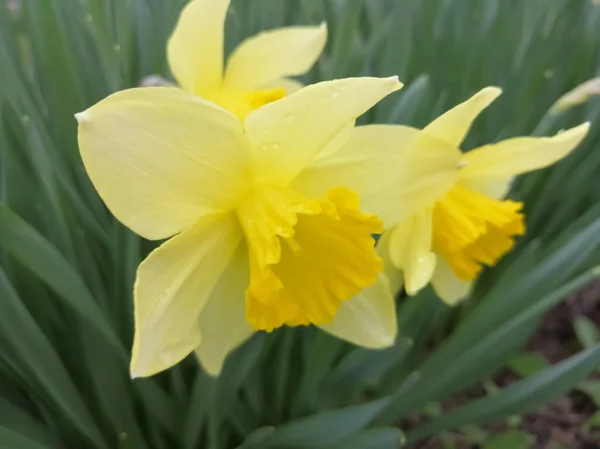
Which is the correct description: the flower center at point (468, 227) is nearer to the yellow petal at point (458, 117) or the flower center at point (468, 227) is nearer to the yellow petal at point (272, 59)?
the yellow petal at point (458, 117)

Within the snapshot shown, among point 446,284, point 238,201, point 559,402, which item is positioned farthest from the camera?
point 559,402

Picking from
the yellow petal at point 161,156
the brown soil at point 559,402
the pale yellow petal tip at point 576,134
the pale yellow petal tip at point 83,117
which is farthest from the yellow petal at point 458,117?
the brown soil at point 559,402

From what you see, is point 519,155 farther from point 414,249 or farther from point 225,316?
point 225,316

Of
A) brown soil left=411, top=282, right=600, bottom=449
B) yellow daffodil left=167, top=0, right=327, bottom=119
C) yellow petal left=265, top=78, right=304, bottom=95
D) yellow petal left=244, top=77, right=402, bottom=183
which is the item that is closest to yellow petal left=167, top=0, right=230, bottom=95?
yellow daffodil left=167, top=0, right=327, bottom=119

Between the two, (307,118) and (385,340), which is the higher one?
(307,118)

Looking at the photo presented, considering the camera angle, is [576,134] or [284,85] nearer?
[576,134]

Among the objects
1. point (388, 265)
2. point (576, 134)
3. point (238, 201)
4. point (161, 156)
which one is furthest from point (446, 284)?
point (161, 156)

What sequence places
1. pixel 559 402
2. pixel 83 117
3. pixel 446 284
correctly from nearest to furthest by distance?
1. pixel 83 117
2. pixel 446 284
3. pixel 559 402

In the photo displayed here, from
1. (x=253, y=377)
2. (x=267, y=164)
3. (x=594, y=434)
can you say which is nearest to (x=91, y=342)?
(x=253, y=377)
